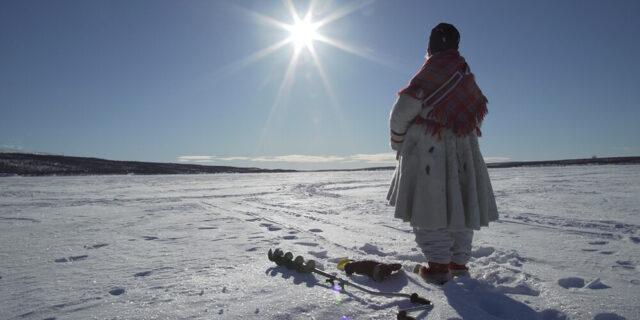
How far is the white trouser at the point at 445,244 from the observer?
2.38m

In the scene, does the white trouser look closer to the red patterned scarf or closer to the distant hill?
the red patterned scarf

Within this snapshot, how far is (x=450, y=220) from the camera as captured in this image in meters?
2.32

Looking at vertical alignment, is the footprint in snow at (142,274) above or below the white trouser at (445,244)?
below

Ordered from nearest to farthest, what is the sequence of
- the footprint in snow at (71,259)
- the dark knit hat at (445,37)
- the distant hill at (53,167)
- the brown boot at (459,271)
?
1. the brown boot at (459,271)
2. the dark knit hat at (445,37)
3. the footprint in snow at (71,259)
4. the distant hill at (53,167)

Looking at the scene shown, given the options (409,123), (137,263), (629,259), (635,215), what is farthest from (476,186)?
(635,215)

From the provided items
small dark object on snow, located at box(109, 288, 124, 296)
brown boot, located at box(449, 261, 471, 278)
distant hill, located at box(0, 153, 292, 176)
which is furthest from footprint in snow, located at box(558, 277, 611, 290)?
distant hill, located at box(0, 153, 292, 176)

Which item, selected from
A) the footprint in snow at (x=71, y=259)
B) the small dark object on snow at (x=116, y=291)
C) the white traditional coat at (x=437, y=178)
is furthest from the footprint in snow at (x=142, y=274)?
the white traditional coat at (x=437, y=178)

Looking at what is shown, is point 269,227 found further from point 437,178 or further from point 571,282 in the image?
point 571,282

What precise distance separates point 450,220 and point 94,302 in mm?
2508

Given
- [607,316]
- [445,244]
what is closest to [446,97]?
[445,244]

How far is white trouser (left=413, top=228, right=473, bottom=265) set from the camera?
238cm

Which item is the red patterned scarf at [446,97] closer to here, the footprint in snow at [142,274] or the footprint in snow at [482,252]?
the footprint in snow at [482,252]

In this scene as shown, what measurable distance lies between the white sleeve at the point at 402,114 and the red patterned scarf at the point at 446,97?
41 millimetres

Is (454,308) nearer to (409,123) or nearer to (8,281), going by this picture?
(409,123)
